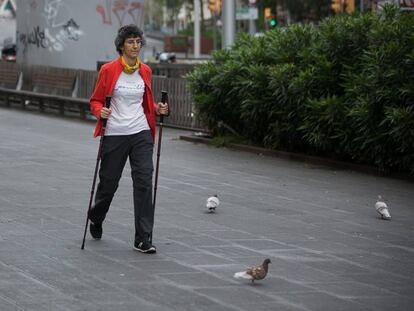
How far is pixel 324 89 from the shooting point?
1758 cm

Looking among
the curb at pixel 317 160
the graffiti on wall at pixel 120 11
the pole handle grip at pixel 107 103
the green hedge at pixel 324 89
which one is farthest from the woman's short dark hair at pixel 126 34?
the graffiti on wall at pixel 120 11

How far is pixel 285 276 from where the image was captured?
342 inches

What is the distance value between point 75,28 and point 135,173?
60.4ft

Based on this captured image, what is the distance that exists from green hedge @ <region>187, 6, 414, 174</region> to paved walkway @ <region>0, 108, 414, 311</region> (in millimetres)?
A: 631

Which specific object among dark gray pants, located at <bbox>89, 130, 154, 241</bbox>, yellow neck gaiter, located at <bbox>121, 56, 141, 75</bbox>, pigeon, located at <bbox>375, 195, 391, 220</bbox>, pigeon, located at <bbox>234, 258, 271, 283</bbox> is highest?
yellow neck gaiter, located at <bbox>121, 56, 141, 75</bbox>

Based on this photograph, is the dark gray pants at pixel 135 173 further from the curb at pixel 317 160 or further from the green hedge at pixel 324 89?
the curb at pixel 317 160

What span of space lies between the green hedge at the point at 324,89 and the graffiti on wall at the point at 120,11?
6.67 m

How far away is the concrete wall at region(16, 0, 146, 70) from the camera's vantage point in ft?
88.4

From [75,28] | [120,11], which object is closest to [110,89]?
[120,11]

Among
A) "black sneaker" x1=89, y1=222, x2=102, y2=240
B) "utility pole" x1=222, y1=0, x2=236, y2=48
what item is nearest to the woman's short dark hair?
"black sneaker" x1=89, y1=222, x2=102, y2=240

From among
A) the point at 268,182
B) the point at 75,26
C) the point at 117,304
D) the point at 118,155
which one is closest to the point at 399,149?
the point at 268,182

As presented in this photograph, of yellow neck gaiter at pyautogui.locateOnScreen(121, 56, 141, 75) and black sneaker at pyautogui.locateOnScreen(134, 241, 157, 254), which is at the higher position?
yellow neck gaiter at pyautogui.locateOnScreen(121, 56, 141, 75)

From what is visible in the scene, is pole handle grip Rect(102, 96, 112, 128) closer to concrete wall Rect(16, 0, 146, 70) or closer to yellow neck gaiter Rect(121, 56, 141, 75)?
yellow neck gaiter Rect(121, 56, 141, 75)

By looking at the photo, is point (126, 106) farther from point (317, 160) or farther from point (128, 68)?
point (317, 160)
